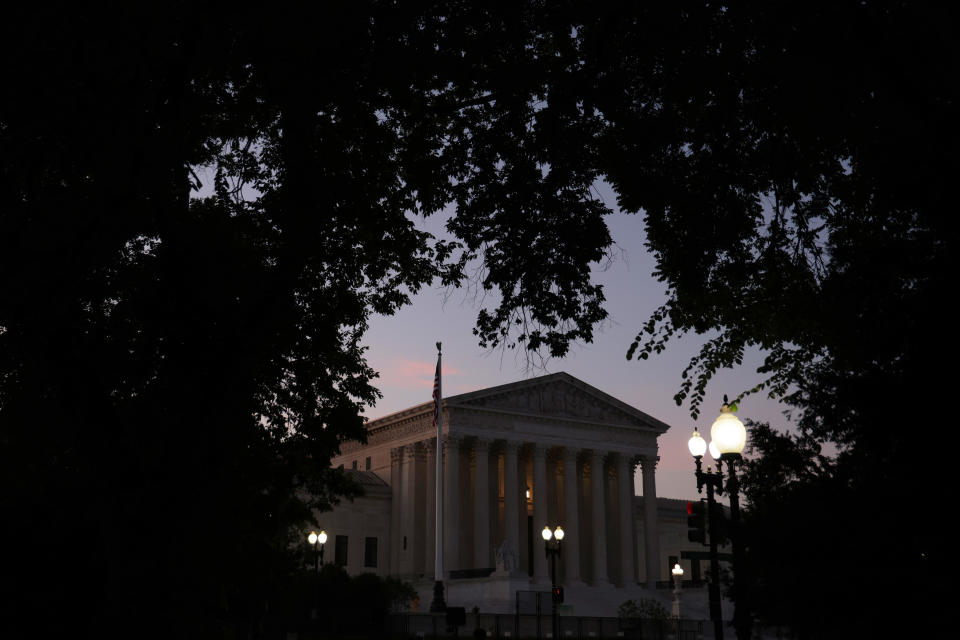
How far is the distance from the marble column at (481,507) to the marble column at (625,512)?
44.7ft

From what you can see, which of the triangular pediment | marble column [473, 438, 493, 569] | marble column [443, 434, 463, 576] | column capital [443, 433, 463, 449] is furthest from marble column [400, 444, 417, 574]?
the triangular pediment

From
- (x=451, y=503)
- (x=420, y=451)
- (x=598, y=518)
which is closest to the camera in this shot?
(x=451, y=503)

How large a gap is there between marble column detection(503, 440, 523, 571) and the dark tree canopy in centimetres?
5991

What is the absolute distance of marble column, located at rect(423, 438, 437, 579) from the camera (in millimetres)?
75500

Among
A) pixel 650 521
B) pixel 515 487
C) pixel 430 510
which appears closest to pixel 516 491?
pixel 515 487

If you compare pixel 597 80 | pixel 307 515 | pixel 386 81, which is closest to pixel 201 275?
pixel 386 81

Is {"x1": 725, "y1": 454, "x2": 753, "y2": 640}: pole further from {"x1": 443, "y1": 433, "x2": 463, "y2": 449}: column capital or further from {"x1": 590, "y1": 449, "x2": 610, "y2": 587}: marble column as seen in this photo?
{"x1": 590, "y1": 449, "x2": 610, "y2": 587}: marble column

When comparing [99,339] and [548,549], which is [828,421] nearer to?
[99,339]

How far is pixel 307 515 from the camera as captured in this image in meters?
27.4

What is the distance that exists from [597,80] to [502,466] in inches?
2829

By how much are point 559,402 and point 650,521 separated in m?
15.0

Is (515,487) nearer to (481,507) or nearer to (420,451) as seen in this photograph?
(481,507)

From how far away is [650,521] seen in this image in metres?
85.8

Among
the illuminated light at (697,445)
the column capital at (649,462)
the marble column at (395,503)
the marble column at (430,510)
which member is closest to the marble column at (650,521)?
the column capital at (649,462)
